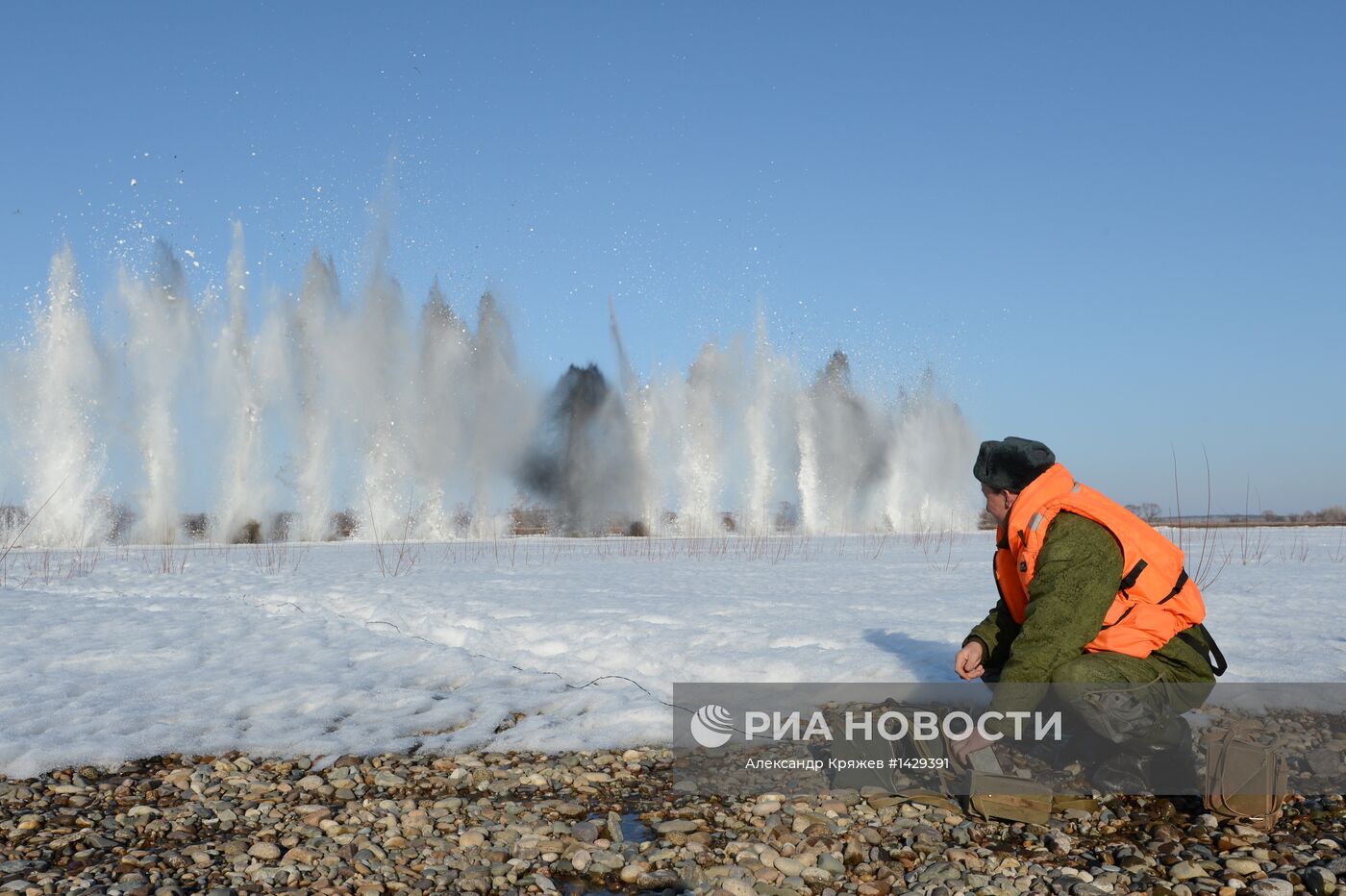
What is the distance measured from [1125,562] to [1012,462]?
55 centimetres

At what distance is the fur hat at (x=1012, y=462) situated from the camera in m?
3.65

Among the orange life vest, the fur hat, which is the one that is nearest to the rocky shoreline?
the orange life vest

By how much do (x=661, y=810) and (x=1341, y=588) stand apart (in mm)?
9339

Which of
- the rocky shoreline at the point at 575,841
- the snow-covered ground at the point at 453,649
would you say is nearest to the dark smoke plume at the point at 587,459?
the snow-covered ground at the point at 453,649

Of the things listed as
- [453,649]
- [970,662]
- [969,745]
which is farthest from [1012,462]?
[453,649]

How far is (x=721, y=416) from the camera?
155ft

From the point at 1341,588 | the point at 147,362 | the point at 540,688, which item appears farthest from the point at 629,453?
the point at 540,688

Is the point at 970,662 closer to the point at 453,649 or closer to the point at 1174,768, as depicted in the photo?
the point at 1174,768

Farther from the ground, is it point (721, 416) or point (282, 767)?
point (721, 416)

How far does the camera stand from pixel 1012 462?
3697mm

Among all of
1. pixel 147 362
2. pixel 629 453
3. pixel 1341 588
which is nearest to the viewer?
pixel 1341 588

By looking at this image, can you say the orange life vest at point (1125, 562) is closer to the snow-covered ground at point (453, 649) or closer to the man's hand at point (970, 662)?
the man's hand at point (970, 662)

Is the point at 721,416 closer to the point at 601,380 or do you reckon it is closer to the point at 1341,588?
the point at 601,380

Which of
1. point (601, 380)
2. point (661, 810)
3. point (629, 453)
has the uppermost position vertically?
point (601, 380)
